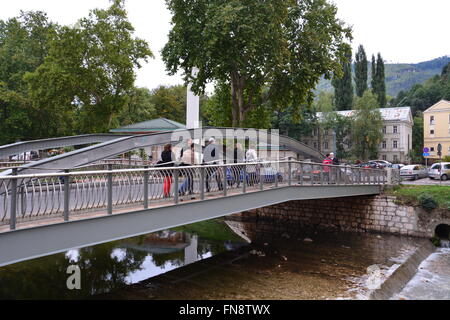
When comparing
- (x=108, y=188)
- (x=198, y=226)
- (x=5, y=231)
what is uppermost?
(x=108, y=188)

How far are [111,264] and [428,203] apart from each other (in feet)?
48.6

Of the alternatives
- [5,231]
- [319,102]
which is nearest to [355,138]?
[319,102]

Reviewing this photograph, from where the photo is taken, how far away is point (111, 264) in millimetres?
13023

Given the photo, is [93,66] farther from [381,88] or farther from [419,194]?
[381,88]

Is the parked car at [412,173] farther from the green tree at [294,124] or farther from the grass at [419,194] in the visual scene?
the green tree at [294,124]

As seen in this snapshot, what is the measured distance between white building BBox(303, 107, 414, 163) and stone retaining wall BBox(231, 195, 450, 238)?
128ft

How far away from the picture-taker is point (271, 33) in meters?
18.6

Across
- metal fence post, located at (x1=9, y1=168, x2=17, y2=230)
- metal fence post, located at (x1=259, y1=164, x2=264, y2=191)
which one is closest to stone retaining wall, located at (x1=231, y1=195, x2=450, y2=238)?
metal fence post, located at (x1=259, y1=164, x2=264, y2=191)

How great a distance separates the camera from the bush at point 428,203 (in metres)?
17.4

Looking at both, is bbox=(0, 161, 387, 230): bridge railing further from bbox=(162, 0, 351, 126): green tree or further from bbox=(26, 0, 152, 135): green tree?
bbox=(26, 0, 152, 135): green tree

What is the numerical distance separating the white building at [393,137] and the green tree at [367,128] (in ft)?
18.9

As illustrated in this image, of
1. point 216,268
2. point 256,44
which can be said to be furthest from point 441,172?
point 216,268

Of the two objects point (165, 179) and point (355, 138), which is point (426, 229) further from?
point (355, 138)
